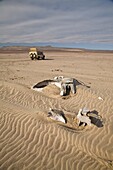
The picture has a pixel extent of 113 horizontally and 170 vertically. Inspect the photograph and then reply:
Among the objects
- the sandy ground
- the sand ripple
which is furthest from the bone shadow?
the sand ripple

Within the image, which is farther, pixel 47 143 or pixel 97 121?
pixel 97 121

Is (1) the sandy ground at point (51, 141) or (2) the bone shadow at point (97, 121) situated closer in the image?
(1) the sandy ground at point (51, 141)

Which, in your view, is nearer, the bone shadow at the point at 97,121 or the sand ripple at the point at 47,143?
the sand ripple at the point at 47,143

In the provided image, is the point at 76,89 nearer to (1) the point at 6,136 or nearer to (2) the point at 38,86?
(2) the point at 38,86

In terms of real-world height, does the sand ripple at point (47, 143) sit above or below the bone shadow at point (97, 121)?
below

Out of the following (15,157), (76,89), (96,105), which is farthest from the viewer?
(76,89)

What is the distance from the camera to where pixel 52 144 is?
20.4 ft

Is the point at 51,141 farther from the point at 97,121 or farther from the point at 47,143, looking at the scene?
the point at 97,121

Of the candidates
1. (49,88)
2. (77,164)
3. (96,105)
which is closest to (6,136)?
(77,164)

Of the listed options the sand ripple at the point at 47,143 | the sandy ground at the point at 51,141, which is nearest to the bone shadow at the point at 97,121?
the sandy ground at the point at 51,141

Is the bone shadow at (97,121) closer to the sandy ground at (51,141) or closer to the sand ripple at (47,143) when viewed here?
the sandy ground at (51,141)

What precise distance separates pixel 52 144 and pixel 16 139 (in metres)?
1.06

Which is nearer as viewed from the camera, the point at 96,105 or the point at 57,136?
the point at 57,136

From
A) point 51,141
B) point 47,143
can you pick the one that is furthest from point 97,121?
point 47,143
